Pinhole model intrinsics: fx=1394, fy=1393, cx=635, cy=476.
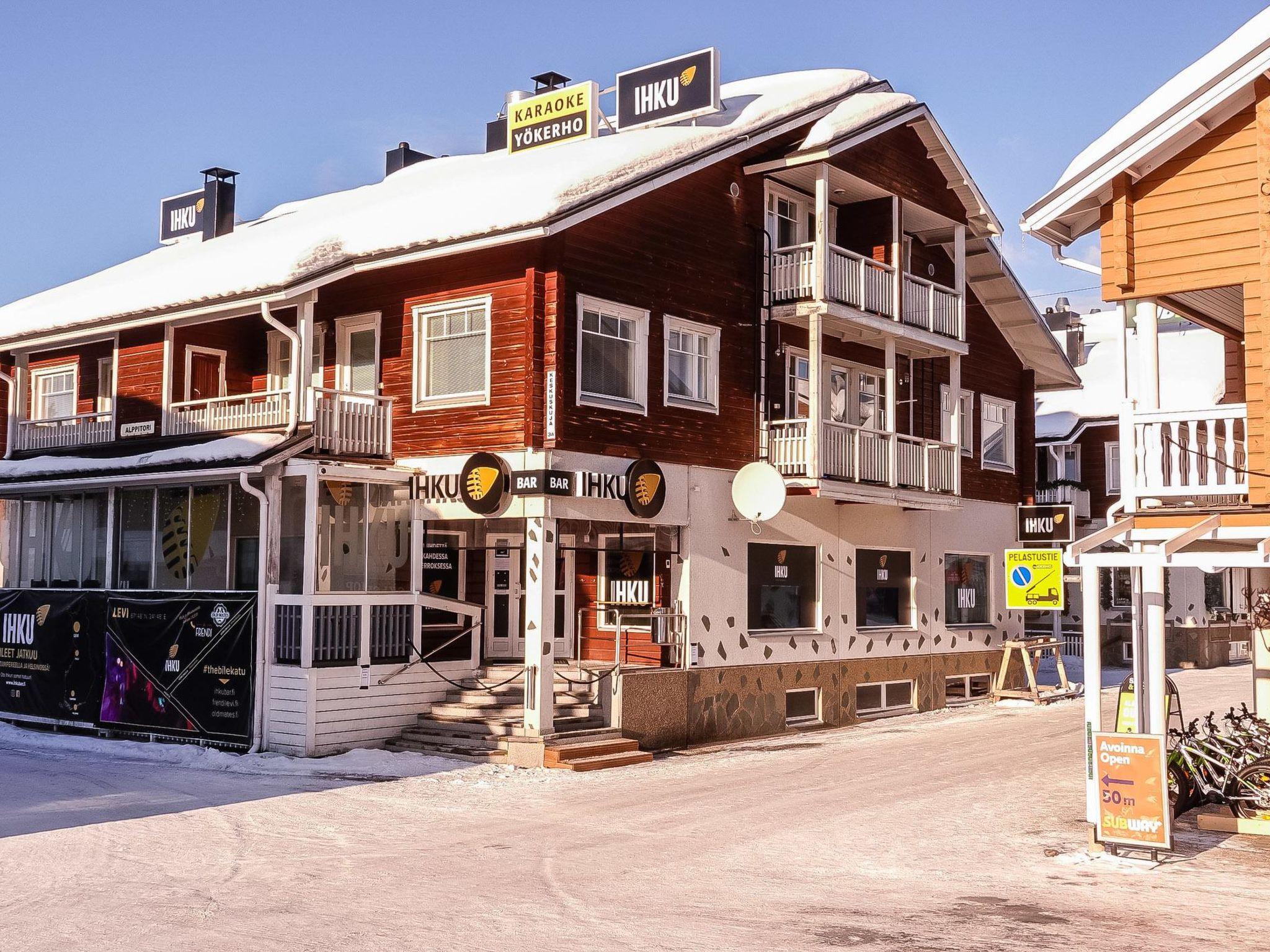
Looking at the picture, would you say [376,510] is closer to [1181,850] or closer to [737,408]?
[737,408]

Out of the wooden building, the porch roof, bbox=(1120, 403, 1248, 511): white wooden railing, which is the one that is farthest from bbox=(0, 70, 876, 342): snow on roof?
bbox=(1120, 403, 1248, 511): white wooden railing

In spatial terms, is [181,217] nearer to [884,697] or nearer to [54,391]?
[54,391]

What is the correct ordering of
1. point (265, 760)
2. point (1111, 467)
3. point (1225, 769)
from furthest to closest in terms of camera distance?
point (1111, 467) < point (265, 760) < point (1225, 769)

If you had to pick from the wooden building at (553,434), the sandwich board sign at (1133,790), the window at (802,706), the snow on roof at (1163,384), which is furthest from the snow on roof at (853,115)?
the snow on roof at (1163,384)

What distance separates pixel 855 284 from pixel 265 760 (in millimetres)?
12312

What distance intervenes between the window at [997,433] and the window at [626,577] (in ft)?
33.7

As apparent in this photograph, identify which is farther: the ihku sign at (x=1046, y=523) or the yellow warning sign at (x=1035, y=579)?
the ihku sign at (x=1046, y=523)

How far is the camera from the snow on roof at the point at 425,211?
20.5 meters

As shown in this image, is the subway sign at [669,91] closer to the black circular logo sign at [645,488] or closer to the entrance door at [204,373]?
the black circular logo sign at [645,488]

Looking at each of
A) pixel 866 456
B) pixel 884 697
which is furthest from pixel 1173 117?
pixel 884 697

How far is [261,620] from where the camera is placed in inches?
789

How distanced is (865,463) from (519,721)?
304 inches

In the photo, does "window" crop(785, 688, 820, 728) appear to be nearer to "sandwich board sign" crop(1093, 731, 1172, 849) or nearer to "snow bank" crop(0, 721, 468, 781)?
"snow bank" crop(0, 721, 468, 781)

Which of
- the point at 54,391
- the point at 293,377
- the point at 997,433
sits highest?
the point at 54,391
